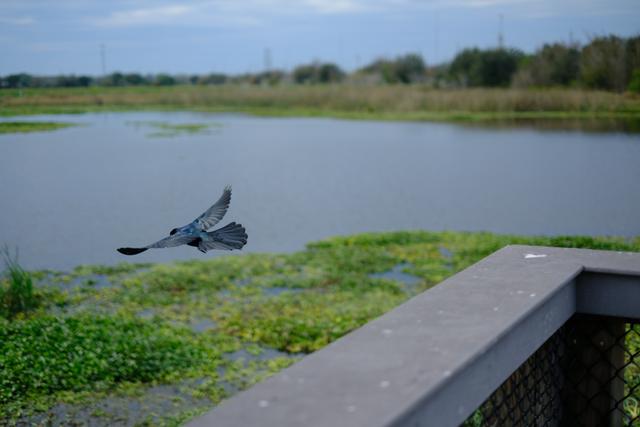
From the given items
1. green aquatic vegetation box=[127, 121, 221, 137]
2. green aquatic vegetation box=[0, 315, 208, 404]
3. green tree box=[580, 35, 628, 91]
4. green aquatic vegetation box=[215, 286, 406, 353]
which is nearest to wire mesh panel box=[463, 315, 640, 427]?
green aquatic vegetation box=[0, 315, 208, 404]

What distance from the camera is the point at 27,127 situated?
21.0 feet

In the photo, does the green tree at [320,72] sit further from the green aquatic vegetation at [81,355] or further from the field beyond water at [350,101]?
the green aquatic vegetation at [81,355]

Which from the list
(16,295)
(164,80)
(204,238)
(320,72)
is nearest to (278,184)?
(164,80)

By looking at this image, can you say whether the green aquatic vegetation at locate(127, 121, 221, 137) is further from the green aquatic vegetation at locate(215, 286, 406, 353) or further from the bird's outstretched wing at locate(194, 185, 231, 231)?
the bird's outstretched wing at locate(194, 185, 231, 231)

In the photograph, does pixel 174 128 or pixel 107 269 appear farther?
pixel 174 128

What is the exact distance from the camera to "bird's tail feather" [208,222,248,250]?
1235 mm

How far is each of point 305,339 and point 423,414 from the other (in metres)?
3.65

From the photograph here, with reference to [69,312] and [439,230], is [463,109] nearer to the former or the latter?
[439,230]

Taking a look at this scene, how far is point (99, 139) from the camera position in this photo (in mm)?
7301

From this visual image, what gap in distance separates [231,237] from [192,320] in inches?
153

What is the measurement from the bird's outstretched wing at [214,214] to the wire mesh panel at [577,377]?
789 mm

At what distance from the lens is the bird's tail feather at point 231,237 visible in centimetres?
124

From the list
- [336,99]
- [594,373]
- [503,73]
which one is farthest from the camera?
[336,99]

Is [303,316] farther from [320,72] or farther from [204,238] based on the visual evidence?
[320,72]
